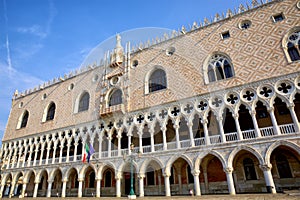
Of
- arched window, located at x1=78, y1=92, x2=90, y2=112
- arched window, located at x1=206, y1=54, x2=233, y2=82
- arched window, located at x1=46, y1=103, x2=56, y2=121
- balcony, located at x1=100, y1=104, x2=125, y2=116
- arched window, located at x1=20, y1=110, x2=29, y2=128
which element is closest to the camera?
arched window, located at x1=206, y1=54, x2=233, y2=82

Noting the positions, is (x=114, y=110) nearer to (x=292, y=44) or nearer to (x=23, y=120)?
(x=292, y=44)

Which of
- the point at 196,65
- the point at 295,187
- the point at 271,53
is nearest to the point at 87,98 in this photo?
the point at 196,65

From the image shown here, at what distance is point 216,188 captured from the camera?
11.9 metres

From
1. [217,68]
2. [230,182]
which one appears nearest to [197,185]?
[230,182]

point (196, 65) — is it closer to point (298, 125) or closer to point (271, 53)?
point (271, 53)

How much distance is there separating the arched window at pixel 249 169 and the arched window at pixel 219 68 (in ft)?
17.8

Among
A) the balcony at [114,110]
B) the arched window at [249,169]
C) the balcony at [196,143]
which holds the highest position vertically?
the balcony at [114,110]

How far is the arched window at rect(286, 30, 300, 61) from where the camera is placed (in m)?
11.3

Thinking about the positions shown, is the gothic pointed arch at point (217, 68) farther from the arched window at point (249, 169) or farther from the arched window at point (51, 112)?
the arched window at point (51, 112)

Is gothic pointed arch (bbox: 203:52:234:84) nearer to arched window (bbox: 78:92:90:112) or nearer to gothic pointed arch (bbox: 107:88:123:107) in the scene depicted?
gothic pointed arch (bbox: 107:88:123:107)

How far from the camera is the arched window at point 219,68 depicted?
13008 millimetres

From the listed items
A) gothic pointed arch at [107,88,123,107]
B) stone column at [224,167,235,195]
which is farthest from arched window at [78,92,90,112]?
stone column at [224,167,235,195]

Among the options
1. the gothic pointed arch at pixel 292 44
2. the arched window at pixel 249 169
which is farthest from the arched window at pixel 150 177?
the gothic pointed arch at pixel 292 44

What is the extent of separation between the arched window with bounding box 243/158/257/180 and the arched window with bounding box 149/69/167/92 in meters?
7.43
